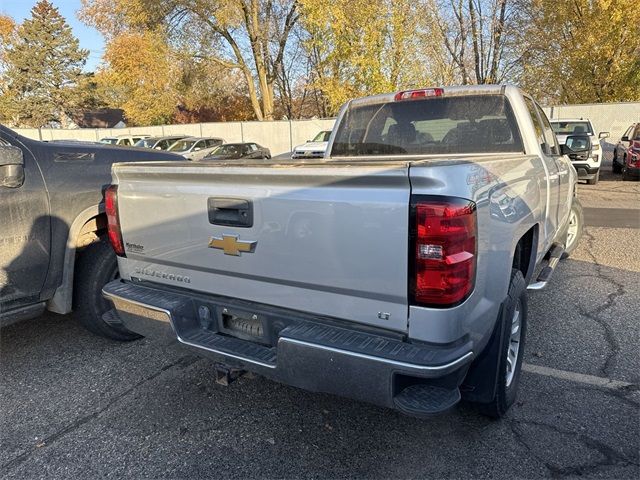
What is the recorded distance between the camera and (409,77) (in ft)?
62.7

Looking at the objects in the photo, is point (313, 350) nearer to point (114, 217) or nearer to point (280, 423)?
point (280, 423)

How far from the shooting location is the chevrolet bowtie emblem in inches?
96.4

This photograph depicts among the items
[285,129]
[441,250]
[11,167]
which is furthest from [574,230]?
[285,129]

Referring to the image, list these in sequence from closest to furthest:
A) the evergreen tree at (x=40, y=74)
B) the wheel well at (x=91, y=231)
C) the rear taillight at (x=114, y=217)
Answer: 1. the rear taillight at (x=114, y=217)
2. the wheel well at (x=91, y=231)
3. the evergreen tree at (x=40, y=74)

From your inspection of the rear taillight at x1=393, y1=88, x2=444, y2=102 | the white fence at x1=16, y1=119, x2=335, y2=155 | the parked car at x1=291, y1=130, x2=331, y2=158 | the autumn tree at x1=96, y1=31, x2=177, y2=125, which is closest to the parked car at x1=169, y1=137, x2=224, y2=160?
the parked car at x1=291, y1=130, x2=331, y2=158

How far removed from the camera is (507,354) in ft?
8.46

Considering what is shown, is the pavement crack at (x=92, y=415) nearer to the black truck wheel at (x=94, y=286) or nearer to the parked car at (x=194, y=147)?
the black truck wheel at (x=94, y=286)

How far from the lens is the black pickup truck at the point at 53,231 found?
10.5 ft

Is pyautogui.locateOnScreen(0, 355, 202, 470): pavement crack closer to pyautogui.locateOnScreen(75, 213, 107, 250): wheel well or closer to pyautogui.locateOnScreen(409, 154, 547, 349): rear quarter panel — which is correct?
pyautogui.locateOnScreen(75, 213, 107, 250): wheel well

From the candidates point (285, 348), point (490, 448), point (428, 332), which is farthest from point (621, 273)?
point (285, 348)

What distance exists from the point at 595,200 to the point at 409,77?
10583 millimetres

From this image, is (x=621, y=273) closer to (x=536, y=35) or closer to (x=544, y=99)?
(x=536, y=35)

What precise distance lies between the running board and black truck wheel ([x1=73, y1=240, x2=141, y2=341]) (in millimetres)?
3355

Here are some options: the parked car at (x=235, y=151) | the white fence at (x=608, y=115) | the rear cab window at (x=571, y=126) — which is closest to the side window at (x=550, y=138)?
the rear cab window at (x=571, y=126)
